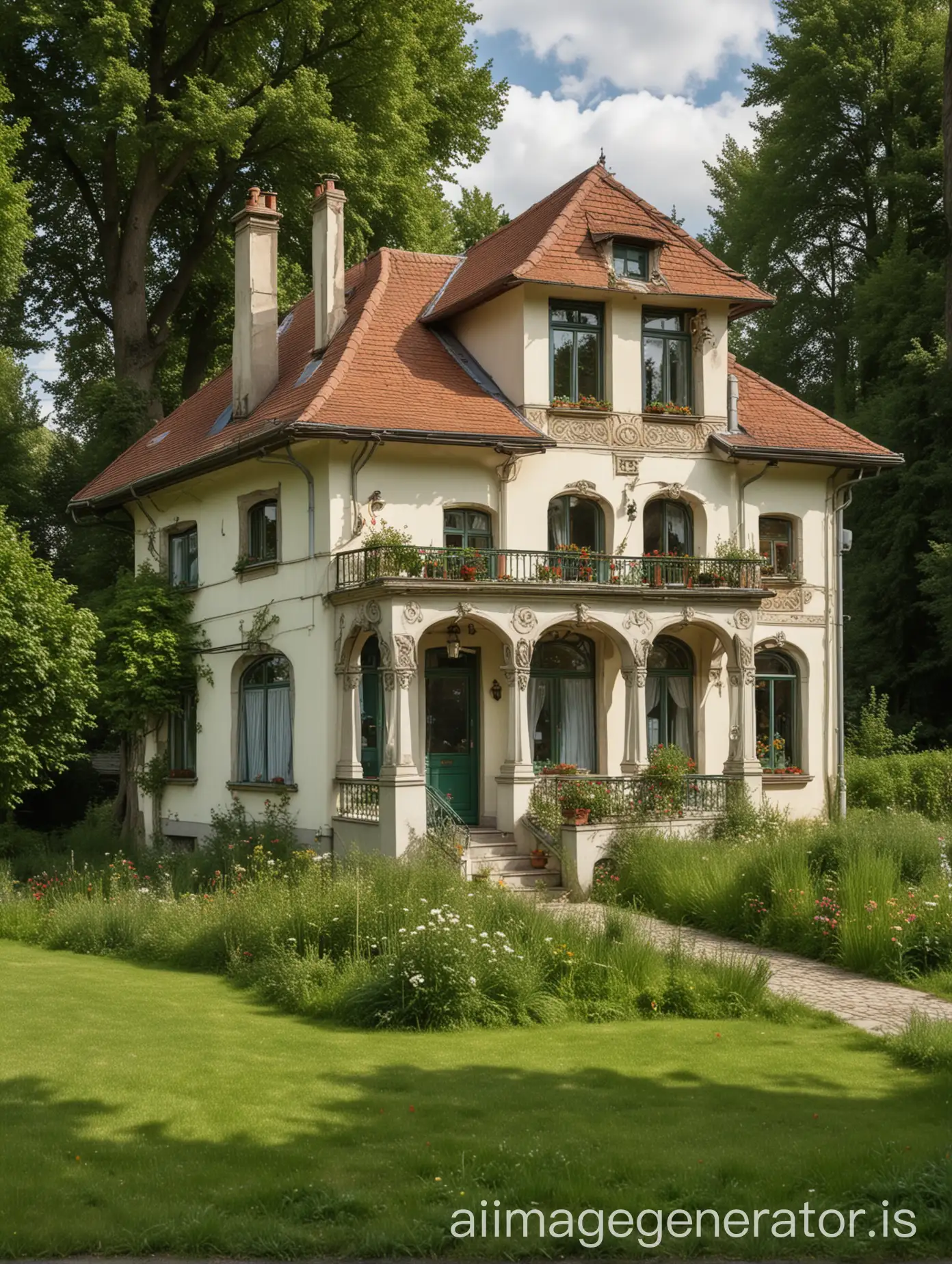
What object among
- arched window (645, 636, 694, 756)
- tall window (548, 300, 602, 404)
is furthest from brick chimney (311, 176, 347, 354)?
arched window (645, 636, 694, 756)

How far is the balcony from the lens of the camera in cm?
2261

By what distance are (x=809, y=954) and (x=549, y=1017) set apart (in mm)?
4811

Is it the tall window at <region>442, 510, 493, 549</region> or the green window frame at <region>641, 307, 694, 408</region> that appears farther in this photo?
the green window frame at <region>641, 307, 694, 408</region>

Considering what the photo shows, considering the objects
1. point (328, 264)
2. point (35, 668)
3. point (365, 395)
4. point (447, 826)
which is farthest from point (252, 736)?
point (328, 264)

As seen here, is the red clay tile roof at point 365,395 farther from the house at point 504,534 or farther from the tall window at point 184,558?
the tall window at point 184,558

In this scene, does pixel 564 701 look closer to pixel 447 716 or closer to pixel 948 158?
pixel 447 716

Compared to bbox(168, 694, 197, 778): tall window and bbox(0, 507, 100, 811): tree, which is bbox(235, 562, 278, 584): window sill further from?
bbox(168, 694, 197, 778): tall window

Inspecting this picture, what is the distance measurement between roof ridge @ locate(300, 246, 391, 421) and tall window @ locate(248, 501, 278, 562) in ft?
8.42

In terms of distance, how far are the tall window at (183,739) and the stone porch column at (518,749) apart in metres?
7.80

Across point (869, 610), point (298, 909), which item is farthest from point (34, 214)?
point (298, 909)

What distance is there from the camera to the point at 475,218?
43.6m

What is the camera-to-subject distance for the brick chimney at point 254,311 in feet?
87.4

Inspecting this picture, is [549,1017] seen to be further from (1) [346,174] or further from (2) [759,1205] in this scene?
(1) [346,174]

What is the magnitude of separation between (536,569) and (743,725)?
180 inches
